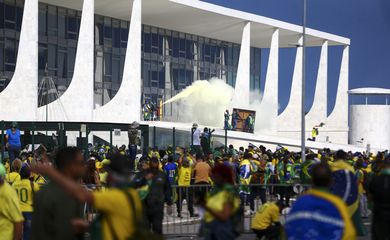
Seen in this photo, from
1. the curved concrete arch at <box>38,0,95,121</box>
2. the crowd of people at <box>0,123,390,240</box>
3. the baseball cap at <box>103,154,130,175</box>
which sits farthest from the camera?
the curved concrete arch at <box>38,0,95,121</box>

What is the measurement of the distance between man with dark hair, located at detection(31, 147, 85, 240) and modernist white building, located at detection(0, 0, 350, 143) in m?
39.8

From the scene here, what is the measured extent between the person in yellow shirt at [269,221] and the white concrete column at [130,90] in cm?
4018

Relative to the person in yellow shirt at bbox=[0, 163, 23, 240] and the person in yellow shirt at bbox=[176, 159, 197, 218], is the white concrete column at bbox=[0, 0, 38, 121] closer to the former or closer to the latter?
the person in yellow shirt at bbox=[176, 159, 197, 218]

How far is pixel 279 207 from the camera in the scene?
13062 mm

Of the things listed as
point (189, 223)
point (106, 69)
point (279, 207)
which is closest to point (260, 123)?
point (106, 69)

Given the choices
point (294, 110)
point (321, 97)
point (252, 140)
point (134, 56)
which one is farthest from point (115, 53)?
point (321, 97)

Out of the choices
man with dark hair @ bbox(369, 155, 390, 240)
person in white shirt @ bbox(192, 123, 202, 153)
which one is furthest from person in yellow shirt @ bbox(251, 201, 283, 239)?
person in white shirt @ bbox(192, 123, 202, 153)

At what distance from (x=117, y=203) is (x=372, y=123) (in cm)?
6405

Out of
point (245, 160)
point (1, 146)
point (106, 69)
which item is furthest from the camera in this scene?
point (106, 69)

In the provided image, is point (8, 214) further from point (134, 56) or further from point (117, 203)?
point (134, 56)

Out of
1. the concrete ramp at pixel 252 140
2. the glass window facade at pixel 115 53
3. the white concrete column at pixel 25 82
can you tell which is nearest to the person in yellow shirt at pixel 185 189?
the white concrete column at pixel 25 82

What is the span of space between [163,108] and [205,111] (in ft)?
12.7

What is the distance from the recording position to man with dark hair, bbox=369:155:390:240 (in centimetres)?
1097

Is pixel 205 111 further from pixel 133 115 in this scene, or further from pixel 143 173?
pixel 143 173
